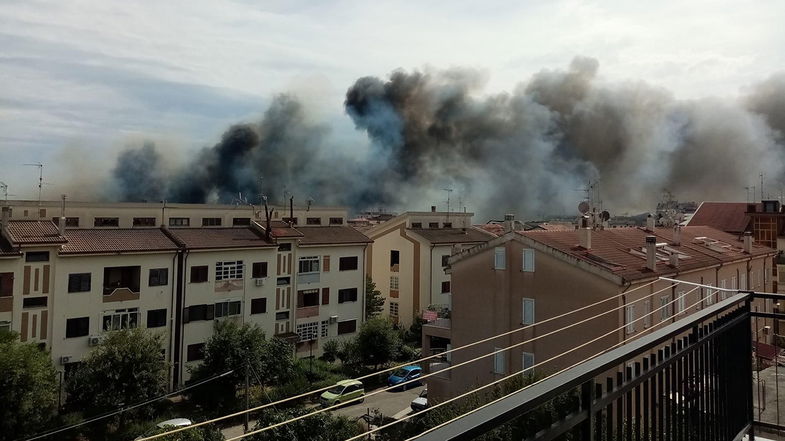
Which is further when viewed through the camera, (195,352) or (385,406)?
(195,352)

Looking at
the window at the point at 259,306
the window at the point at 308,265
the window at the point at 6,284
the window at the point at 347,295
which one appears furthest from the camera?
the window at the point at 347,295

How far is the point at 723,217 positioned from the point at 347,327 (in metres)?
23.7

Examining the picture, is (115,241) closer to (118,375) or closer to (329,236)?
(118,375)

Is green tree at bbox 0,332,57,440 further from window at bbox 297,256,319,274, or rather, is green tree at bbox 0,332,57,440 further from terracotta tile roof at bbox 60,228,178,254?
window at bbox 297,256,319,274

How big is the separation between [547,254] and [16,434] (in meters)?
13.4

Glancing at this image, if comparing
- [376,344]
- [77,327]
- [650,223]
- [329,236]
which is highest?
[650,223]

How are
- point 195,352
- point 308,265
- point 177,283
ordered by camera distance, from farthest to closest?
1. point 308,265
2. point 195,352
3. point 177,283

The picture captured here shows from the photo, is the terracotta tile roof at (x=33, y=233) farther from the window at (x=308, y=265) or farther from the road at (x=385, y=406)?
the window at (x=308, y=265)

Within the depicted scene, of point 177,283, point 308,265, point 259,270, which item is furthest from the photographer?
point 308,265

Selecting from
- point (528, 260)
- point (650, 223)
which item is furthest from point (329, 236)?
point (650, 223)

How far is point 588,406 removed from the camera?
1508 mm

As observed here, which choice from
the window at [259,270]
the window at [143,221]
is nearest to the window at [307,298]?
the window at [259,270]

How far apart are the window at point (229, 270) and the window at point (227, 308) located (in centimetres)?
91

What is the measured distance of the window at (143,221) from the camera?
89.8 ft
